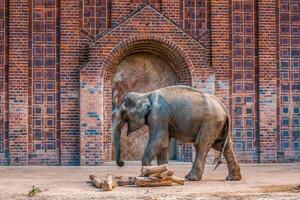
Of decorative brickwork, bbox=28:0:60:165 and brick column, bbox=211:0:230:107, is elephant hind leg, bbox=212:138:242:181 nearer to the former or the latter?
brick column, bbox=211:0:230:107

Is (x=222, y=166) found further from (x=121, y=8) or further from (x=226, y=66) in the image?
(x=121, y=8)

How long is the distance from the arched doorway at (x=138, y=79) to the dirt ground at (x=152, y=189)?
121 cm

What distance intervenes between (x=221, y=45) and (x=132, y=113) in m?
5.59

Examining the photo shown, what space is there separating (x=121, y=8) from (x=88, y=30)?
1.07 metres

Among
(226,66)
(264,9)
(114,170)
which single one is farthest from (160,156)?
(264,9)

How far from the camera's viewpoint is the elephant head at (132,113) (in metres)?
12.1

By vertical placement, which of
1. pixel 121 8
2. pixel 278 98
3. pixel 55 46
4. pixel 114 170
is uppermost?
pixel 121 8

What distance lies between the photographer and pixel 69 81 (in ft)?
54.2

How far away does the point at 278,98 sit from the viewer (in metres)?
17.3

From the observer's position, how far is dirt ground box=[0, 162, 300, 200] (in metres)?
9.78

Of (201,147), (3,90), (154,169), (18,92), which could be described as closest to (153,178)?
(154,169)

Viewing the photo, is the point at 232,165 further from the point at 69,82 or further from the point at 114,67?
the point at 69,82

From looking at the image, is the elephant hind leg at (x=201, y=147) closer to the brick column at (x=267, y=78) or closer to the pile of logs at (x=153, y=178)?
the pile of logs at (x=153, y=178)

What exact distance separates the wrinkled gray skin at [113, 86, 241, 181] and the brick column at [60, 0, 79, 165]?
436 centimetres
